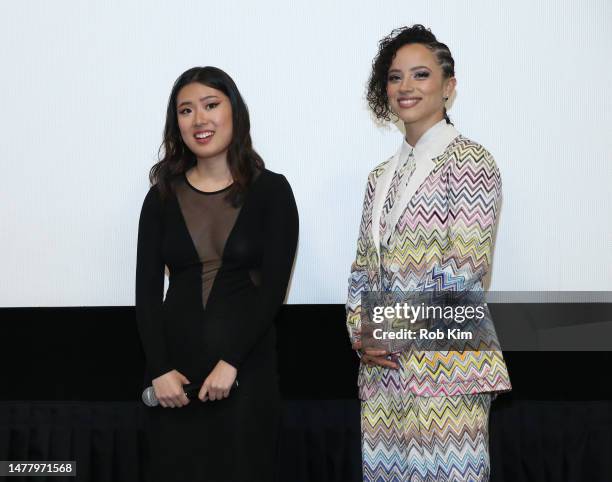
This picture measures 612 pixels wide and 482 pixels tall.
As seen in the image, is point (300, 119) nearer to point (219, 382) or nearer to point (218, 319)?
point (218, 319)

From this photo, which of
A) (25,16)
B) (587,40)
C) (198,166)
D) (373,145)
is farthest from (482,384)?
(25,16)

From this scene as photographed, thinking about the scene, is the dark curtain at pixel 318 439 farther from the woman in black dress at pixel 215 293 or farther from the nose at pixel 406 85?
the nose at pixel 406 85

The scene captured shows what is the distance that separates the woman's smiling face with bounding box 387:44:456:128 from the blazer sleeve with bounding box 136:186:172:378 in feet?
→ 2.37

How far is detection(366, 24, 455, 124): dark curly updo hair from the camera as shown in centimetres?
196

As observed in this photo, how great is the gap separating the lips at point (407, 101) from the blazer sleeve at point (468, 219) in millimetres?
227

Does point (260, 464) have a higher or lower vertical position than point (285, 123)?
lower

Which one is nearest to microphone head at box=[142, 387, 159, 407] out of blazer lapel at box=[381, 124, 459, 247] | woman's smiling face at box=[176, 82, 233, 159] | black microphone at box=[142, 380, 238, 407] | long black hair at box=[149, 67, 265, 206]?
black microphone at box=[142, 380, 238, 407]

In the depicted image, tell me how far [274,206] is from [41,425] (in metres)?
1.34

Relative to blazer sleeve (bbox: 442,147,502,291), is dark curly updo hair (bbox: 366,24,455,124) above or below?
above

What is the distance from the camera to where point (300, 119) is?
2723 mm

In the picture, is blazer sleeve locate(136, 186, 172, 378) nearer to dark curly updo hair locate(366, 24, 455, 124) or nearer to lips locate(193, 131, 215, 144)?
lips locate(193, 131, 215, 144)

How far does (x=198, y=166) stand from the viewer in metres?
2.06

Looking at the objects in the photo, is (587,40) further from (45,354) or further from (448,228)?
(45,354)

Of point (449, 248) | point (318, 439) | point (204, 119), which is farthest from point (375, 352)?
point (318, 439)
